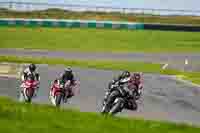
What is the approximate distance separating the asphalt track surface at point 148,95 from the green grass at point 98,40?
747 inches

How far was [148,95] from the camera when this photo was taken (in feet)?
72.1

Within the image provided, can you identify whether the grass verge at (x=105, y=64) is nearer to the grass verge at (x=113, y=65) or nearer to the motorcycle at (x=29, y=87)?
the grass verge at (x=113, y=65)

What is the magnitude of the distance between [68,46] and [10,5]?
149 ft

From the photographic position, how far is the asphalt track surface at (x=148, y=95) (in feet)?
57.1

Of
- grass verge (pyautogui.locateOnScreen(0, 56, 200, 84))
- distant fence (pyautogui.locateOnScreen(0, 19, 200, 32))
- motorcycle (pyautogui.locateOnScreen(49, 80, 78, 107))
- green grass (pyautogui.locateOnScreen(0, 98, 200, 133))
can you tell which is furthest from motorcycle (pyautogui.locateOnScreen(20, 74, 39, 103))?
distant fence (pyautogui.locateOnScreen(0, 19, 200, 32))

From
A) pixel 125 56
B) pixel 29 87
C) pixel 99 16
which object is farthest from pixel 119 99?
pixel 99 16

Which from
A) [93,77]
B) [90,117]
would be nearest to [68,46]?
[93,77]

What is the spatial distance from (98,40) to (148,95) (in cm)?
3407

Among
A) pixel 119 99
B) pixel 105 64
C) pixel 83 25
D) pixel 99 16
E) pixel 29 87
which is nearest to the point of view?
pixel 119 99

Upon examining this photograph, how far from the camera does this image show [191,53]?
47875 mm

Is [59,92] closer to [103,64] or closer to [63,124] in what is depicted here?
[63,124]

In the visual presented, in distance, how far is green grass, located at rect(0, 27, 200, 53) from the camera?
50.0m

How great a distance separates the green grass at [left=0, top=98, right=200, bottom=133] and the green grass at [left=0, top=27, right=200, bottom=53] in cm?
3658

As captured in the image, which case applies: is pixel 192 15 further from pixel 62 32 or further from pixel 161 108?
pixel 161 108
